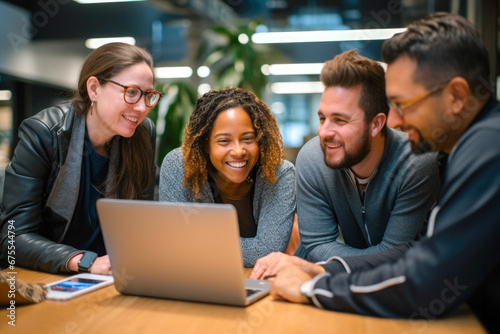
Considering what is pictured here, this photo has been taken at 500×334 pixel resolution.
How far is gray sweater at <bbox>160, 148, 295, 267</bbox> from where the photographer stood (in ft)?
5.69

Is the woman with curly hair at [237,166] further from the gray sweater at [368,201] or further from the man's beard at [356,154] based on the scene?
the man's beard at [356,154]

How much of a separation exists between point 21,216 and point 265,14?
15.4 feet

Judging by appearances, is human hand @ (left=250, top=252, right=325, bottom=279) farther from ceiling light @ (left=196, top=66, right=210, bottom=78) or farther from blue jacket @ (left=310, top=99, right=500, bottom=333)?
ceiling light @ (left=196, top=66, right=210, bottom=78)

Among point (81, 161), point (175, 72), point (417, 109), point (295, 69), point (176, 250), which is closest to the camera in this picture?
point (176, 250)

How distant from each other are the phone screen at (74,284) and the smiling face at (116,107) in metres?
0.67

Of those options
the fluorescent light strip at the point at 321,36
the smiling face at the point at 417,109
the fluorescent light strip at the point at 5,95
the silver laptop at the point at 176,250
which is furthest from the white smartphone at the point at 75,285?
the fluorescent light strip at the point at 5,95

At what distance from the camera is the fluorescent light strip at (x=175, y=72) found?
20.7 feet

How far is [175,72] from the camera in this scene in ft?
21.0

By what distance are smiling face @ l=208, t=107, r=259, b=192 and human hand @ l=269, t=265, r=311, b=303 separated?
727mm

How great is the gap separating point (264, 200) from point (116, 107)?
2.35 feet

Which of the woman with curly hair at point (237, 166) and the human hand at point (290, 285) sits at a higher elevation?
the woman with curly hair at point (237, 166)

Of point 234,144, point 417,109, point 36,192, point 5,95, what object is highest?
point 5,95

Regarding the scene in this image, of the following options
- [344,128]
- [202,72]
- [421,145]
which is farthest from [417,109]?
[202,72]

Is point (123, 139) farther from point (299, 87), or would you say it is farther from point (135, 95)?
point (299, 87)
